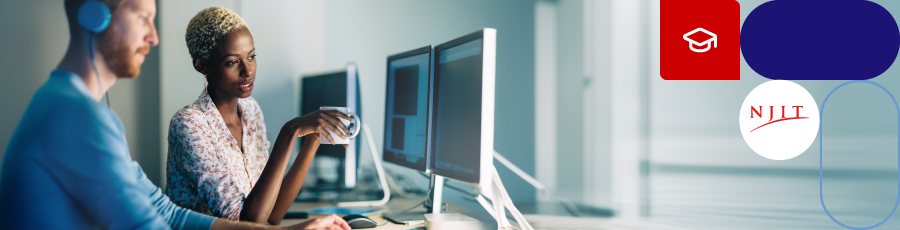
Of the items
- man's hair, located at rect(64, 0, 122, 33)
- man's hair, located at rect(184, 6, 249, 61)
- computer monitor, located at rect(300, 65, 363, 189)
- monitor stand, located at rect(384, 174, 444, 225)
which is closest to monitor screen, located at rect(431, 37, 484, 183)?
monitor stand, located at rect(384, 174, 444, 225)

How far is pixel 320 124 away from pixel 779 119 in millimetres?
2584

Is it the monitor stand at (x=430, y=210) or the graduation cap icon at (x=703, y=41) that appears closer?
the monitor stand at (x=430, y=210)

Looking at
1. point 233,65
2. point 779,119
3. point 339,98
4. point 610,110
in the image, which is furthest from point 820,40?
point 233,65

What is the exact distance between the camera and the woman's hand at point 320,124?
884mm

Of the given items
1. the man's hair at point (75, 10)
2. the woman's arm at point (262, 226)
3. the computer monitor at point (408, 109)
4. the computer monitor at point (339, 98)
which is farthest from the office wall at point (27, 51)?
the computer monitor at point (339, 98)

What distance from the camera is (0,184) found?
506 mm

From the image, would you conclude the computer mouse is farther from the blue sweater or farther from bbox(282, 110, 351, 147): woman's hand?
the blue sweater

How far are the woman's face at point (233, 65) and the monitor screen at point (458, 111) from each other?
43cm

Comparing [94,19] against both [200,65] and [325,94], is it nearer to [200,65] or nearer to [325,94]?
[200,65]

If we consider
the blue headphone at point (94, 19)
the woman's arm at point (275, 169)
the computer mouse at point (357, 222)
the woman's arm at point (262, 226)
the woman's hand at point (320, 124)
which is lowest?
the computer mouse at point (357, 222)

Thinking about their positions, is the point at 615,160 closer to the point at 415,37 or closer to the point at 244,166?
the point at 415,37

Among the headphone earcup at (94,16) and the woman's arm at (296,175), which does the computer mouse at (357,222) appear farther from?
the headphone earcup at (94,16)

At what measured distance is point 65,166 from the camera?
48cm

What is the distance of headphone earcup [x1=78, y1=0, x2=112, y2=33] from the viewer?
0.51 meters
